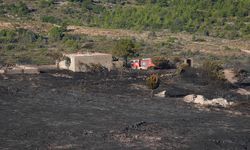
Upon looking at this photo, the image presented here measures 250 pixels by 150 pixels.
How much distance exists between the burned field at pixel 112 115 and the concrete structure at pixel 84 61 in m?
3.45

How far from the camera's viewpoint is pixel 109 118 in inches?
2151

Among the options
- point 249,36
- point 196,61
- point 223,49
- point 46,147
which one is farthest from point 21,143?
point 249,36

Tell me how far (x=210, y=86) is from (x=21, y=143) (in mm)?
32681

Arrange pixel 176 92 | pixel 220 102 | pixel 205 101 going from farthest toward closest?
1. pixel 176 92
2. pixel 205 101
3. pixel 220 102

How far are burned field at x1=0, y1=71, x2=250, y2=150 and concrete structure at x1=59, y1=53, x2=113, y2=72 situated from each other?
3448mm

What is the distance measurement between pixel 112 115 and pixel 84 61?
85.9 ft

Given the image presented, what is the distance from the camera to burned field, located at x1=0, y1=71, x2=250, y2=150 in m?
46.6

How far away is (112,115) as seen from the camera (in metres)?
56.0

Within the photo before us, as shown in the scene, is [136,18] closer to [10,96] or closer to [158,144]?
[10,96]

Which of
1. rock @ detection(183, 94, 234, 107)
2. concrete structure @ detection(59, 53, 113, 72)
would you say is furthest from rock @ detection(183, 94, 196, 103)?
concrete structure @ detection(59, 53, 113, 72)

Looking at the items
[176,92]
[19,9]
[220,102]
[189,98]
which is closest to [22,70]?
[176,92]

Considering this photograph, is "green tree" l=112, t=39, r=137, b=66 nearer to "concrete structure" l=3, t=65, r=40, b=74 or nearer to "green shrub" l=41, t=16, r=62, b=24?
"concrete structure" l=3, t=65, r=40, b=74

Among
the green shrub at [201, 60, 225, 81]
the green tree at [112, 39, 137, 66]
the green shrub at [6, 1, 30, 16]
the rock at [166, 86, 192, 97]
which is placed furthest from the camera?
the green shrub at [6, 1, 30, 16]

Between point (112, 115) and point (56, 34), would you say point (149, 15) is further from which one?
point (112, 115)
